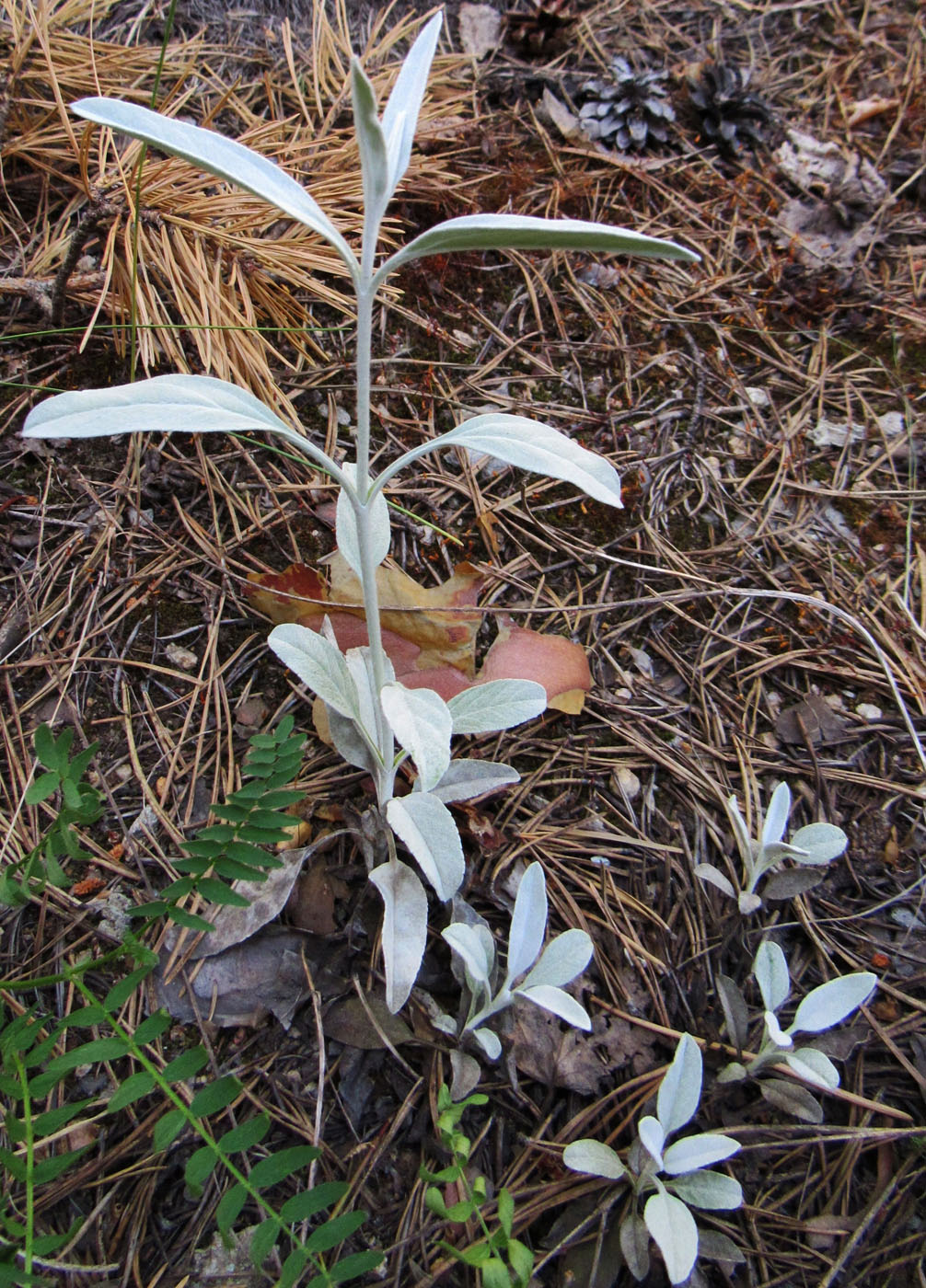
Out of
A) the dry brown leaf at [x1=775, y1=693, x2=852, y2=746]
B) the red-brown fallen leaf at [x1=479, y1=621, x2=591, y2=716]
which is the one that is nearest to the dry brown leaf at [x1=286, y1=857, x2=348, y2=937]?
the red-brown fallen leaf at [x1=479, y1=621, x2=591, y2=716]

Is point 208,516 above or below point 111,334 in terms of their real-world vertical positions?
below

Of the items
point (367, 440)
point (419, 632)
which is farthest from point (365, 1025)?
point (367, 440)

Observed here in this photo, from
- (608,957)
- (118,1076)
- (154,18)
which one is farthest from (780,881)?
(154,18)

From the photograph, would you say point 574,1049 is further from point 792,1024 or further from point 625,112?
point 625,112

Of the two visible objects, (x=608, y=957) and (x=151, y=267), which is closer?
(x=608, y=957)

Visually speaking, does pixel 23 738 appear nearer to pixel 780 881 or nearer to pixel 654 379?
pixel 780 881

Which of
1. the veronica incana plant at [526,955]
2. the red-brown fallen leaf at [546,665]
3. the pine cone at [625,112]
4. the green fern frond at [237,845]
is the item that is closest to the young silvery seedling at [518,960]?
the veronica incana plant at [526,955]

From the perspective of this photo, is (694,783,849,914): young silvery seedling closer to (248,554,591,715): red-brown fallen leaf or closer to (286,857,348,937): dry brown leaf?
(248,554,591,715): red-brown fallen leaf
